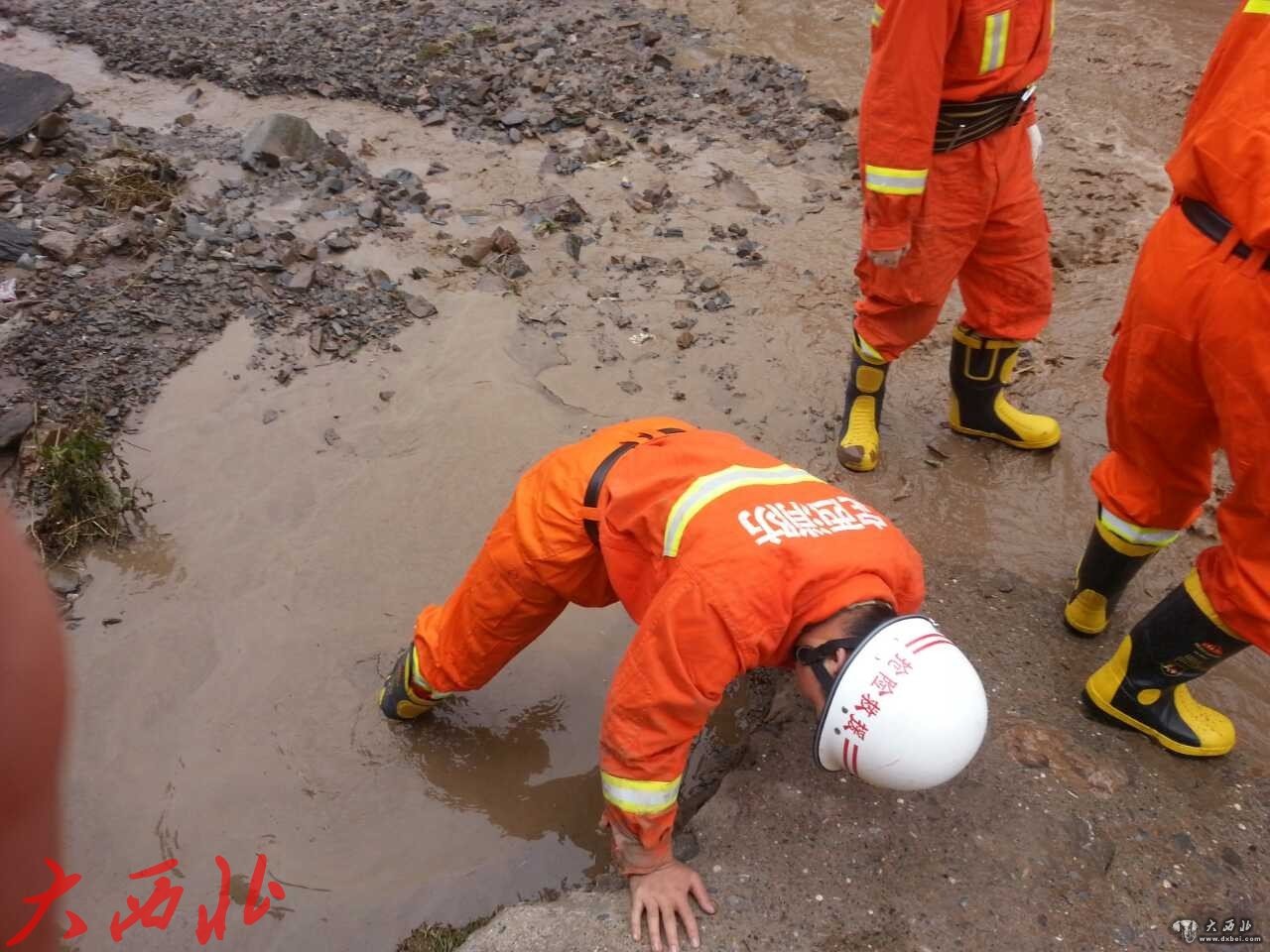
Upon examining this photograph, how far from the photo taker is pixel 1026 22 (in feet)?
8.50

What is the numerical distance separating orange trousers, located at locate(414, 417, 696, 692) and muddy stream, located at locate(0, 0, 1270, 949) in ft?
1.58

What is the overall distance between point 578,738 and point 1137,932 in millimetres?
1559

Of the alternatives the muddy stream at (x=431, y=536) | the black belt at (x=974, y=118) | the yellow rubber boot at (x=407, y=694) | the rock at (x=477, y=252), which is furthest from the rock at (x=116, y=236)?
the black belt at (x=974, y=118)

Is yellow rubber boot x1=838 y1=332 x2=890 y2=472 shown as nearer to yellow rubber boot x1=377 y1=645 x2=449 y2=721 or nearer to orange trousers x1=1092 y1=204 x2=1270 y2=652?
orange trousers x1=1092 y1=204 x2=1270 y2=652

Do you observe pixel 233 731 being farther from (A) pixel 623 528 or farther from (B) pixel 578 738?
(A) pixel 623 528

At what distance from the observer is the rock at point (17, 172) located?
4812mm

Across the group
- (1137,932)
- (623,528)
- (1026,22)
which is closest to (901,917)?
(1137,932)

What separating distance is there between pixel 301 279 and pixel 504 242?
101 cm

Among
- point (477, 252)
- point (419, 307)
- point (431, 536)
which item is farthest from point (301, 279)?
point (431, 536)

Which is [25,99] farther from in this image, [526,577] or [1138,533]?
[1138,533]

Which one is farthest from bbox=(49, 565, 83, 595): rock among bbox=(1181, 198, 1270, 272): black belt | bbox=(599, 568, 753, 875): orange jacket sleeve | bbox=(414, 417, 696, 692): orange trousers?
bbox=(1181, 198, 1270, 272): black belt

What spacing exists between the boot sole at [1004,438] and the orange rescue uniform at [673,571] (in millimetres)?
1741

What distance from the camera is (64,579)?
3.14 metres

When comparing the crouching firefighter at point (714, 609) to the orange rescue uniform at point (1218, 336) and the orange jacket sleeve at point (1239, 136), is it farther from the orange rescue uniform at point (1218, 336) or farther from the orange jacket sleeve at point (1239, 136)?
the orange jacket sleeve at point (1239, 136)
